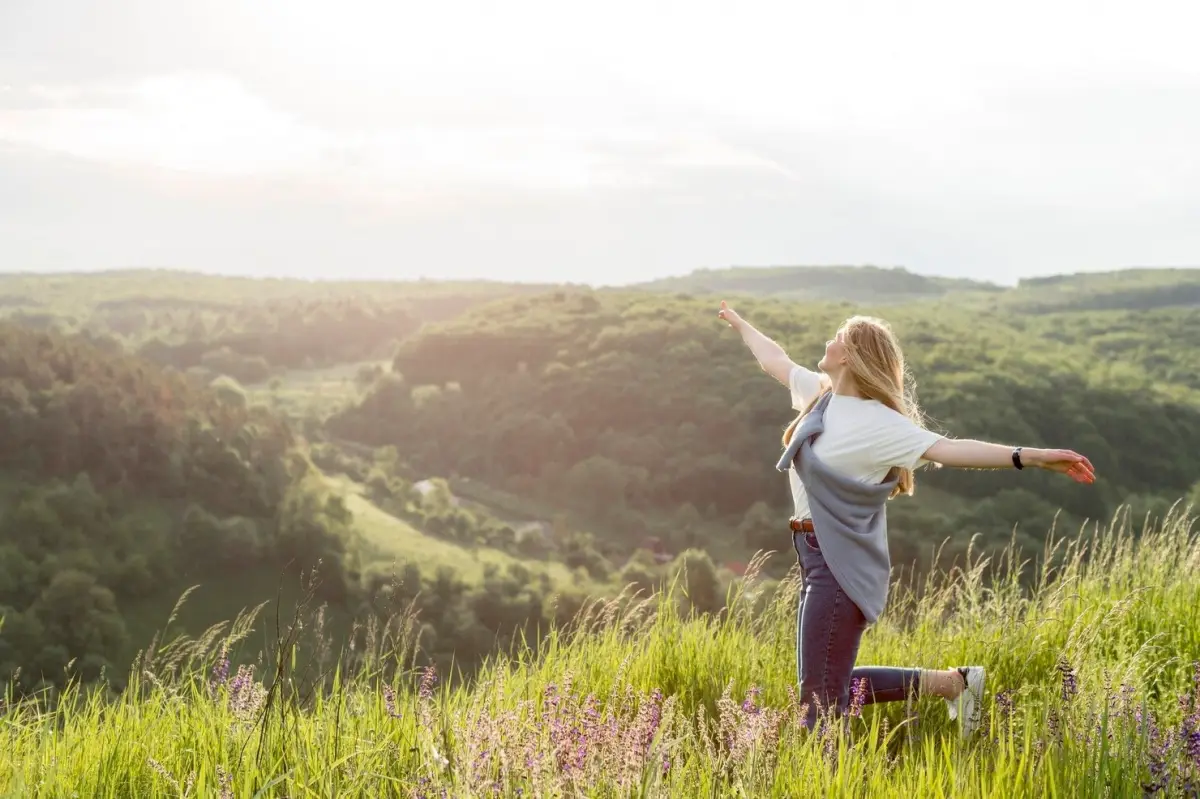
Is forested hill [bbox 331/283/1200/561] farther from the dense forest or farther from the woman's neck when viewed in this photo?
the woman's neck

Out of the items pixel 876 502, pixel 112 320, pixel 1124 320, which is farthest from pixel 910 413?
pixel 112 320

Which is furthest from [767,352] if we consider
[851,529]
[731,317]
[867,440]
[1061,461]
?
[1061,461]

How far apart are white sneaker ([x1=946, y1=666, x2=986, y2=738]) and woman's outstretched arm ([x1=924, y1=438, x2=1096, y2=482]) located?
100 centimetres

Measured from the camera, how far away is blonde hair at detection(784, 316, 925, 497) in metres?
4.42

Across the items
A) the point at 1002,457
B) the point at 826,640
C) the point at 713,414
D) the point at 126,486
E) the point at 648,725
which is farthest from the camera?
the point at 713,414

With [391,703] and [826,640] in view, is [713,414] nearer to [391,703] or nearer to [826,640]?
[826,640]

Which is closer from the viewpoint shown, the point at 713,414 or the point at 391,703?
the point at 391,703

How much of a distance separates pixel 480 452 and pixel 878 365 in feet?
428

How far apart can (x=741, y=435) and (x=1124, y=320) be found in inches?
3700

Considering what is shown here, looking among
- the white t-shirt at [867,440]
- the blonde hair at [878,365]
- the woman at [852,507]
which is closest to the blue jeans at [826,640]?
the woman at [852,507]

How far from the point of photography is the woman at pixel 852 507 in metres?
4.33

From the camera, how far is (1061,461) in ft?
12.7

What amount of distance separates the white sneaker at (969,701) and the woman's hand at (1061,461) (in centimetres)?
108

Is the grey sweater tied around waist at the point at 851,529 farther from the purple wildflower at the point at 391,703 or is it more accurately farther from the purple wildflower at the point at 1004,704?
the purple wildflower at the point at 391,703
